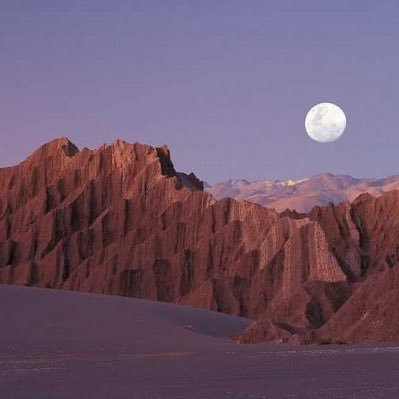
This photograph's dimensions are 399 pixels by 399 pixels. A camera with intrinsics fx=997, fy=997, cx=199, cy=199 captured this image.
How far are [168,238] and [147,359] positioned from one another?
5903 cm

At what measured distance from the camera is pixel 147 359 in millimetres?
24734

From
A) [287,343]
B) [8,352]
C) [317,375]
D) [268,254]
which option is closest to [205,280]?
[268,254]

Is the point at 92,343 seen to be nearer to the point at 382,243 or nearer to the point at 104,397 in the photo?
the point at 104,397

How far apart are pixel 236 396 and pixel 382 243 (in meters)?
67.0

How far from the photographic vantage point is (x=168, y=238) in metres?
83.8

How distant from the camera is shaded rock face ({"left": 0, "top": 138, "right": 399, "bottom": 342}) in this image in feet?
235

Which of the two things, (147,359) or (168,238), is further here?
(168,238)

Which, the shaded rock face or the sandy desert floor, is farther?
the shaded rock face

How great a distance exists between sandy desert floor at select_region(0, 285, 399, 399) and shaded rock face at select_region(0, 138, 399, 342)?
62.3ft

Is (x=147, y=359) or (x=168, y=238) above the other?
(x=168, y=238)

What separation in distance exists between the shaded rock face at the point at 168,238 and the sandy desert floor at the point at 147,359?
1900 cm

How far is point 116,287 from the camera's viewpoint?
80125mm

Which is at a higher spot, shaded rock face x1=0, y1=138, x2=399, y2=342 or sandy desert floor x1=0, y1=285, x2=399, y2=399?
shaded rock face x1=0, y1=138, x2=399, y2=342

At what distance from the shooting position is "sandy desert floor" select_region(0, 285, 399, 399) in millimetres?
15680
